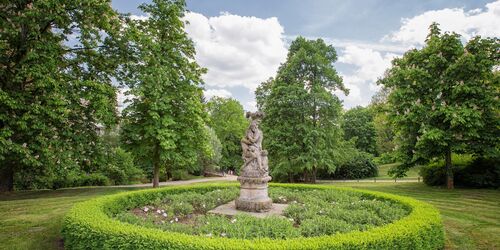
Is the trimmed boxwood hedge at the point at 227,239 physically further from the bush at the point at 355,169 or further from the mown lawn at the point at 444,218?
the bush at the point at 355,169

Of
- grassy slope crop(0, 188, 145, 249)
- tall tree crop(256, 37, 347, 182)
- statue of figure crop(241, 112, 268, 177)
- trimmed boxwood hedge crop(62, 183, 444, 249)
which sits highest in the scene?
tall tree crop(256, 37, 347, 182)

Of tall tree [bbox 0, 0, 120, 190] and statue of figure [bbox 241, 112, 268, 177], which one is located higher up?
tall tree [bbox 0, 0, 120, 190]

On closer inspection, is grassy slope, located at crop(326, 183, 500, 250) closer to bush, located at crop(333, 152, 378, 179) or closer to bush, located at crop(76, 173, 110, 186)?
bush, located at crop(333, 152, 378, 179)

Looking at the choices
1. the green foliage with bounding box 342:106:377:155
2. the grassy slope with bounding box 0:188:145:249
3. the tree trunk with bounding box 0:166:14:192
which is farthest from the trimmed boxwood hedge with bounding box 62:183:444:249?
the green foliage with bounding box 342:106:377:155

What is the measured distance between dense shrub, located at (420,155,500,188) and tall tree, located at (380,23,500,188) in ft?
5.28

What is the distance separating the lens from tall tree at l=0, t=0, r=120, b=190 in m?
12.5

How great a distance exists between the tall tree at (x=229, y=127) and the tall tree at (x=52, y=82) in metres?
32.9

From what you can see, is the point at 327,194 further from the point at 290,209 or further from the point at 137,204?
the point at 137,204

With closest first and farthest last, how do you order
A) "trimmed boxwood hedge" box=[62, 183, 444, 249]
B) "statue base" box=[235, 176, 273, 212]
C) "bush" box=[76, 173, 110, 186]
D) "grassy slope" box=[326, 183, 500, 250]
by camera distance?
"trimmed boxwood hedge" box=[62, 183, 444, 249], "grassy slope" box=[326, 183, 500, 250], "statue base" box=[235, 176, 273, 212], "bush" box=[76, 173, 110, 186]

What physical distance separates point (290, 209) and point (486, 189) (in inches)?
581

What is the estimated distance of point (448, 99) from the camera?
17.9m

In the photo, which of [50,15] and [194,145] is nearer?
[50,15]

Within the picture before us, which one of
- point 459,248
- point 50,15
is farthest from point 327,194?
point 50,15

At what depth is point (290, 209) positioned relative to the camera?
33.9 ft
